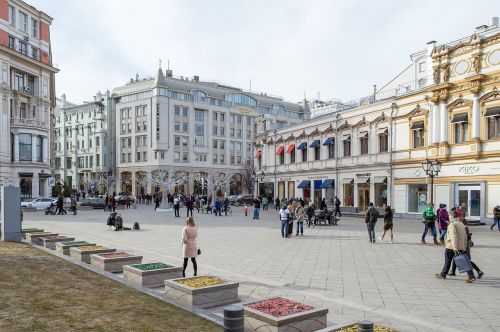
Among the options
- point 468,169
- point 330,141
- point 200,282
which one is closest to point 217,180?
point 330,141

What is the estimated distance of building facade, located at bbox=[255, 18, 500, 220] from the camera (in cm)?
3064

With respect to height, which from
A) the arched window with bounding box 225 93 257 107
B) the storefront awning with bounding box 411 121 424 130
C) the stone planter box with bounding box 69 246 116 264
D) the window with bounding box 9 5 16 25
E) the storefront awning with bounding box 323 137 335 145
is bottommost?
the stone planter box with bounding box 69 246 116 264

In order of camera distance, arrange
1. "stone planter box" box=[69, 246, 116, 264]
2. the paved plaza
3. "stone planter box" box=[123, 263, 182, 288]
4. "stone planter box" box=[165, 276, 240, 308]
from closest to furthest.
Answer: the paved plaza
"stone planter box" box=[165, 276, 240, 308]
"stone planter box" box=[123, 263, 182, 288]
"stone planter box" box=[69, 246, 116, 264]

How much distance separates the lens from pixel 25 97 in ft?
184

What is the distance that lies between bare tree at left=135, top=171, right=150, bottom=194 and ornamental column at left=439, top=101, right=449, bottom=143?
5860 centimetres

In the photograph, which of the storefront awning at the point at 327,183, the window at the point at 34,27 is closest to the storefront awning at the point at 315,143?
the storefront awning at the point at 327,183

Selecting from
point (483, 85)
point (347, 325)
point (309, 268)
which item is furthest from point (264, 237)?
point (483, 85)

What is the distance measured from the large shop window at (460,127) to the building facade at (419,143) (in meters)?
0.08

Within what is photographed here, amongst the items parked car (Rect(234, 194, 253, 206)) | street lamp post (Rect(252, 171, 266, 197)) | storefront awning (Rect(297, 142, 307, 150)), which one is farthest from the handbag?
parked car (Rect(234, 194, 253, 206))

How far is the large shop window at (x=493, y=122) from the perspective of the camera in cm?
2983

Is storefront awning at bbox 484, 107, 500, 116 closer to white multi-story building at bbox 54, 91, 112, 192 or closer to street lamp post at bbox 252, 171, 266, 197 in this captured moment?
street lamp post at bbox 252, 171, 266, 197

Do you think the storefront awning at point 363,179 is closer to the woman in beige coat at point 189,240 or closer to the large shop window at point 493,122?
the large shop window at point 493,122

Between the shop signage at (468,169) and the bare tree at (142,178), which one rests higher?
the shop signage at (468,169)

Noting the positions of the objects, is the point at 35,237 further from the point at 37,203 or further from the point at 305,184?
the point at 305,184
